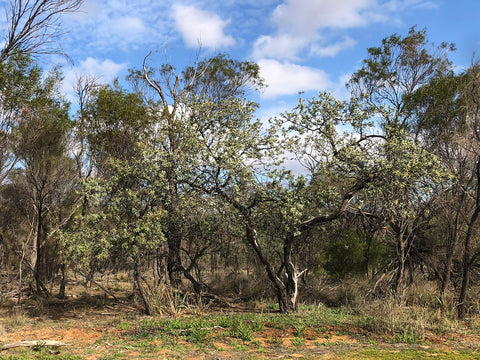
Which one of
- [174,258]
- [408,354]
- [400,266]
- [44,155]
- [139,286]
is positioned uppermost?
[44,155]

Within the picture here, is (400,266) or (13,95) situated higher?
(13,95)

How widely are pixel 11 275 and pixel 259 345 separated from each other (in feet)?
46.5

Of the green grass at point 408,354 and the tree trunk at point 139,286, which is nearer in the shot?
the green grass at point 408,354

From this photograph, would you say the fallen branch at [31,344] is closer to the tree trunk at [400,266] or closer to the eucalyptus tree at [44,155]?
the eucalyptus tree at [44,155]

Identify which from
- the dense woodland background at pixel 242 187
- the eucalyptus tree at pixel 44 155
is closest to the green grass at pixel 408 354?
the dense woodland background at pixel 242 187

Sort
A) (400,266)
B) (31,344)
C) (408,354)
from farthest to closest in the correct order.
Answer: (400,266) < (31,344) < (408,354)

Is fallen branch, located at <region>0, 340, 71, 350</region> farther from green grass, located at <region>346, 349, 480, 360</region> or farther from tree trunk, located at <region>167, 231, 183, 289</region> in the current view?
green grass, located at <region>346, 349, 480, 360</region>

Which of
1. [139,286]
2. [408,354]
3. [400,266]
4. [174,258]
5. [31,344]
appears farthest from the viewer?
[174,258]

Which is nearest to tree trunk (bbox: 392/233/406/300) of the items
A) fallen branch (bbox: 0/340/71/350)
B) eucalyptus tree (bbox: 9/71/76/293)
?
fallen branch (bbox: 0/340/71/350)

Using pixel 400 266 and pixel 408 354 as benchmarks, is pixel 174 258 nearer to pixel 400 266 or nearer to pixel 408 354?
pixel 400 266

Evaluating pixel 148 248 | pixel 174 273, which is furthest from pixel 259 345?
pixel 174 273

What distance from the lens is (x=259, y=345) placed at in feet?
24.3

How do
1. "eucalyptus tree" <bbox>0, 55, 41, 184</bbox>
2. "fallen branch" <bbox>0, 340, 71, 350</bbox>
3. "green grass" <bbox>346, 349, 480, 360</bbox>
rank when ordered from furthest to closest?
"eucalyptus tree" <bbox>0, 55, 41, 184</bbox>, "fallen branch" <bbox>0, 340, 71, 350</bbox>, "green grass" <bbox>346, 349, 480, 360</bbox>

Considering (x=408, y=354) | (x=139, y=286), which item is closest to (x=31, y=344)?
(x=139, y=286)
